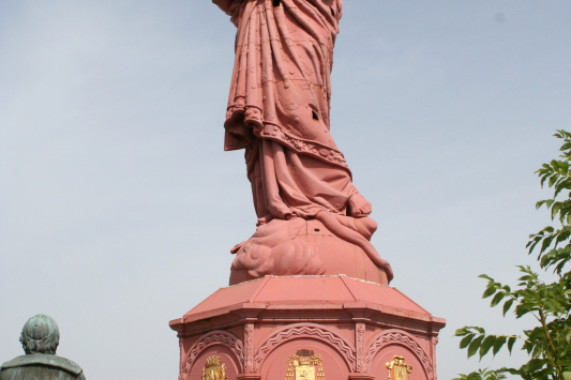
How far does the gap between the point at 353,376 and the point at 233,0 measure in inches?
233

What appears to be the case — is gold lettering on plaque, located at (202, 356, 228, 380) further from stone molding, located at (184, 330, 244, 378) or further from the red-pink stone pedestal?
stone molding, located at (184, 330, 244, 378)

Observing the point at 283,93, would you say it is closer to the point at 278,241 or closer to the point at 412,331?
the point at 278,241

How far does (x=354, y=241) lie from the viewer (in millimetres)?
12086

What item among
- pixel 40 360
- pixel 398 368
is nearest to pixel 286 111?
pixel 398 368

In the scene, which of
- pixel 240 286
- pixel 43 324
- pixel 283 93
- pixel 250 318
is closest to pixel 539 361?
pixel 43 324

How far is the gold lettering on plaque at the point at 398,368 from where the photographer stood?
11203 millimetres

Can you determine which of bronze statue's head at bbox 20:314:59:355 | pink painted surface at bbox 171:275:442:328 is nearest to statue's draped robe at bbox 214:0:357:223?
pink painted surface at bbox 171:275:442:328

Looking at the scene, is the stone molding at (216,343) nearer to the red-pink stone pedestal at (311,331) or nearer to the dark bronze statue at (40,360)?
the red-pink stone pedestal at (311,331)

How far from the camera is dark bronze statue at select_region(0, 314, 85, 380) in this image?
21.2 ft

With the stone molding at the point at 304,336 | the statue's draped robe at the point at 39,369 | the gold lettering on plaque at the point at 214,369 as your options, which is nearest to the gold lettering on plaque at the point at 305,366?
the stone molding at the point at 304,336

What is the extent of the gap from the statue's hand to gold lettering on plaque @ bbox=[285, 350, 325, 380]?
7.39ft

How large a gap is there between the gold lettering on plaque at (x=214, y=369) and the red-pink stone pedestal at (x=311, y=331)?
0.05 m

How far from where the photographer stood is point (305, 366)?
1088 cm

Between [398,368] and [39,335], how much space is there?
5.66 m
